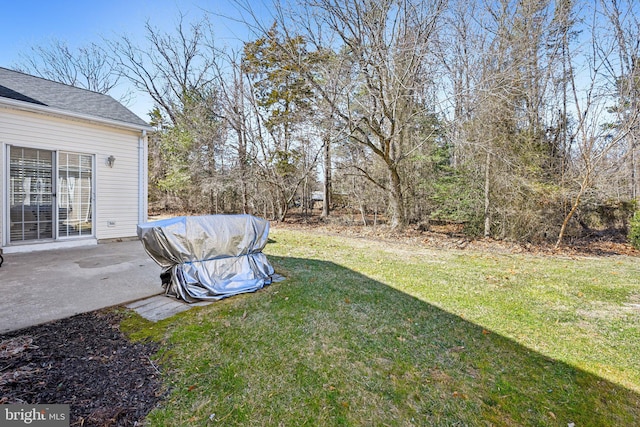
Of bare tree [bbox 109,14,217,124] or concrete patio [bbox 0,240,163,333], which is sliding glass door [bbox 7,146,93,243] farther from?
bare tree [bbox 109,14,217,124]

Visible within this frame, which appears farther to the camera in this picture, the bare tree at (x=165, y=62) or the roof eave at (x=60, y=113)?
the bare tree at (x=165, y=62)

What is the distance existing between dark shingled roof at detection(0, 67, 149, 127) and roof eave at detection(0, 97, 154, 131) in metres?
0.07

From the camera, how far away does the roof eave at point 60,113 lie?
5.18 m

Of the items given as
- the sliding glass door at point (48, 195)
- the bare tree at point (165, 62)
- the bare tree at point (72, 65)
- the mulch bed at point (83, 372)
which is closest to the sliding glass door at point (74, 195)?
the sliding glass door at point (48, 195)

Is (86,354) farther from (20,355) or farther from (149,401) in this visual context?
(149,401)

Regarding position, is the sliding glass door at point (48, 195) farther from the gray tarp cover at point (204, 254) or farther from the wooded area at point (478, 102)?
the wooded area at point (478, 102)

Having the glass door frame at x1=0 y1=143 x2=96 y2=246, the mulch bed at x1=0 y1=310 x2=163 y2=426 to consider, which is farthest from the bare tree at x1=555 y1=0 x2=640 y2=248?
the glass door frame at x1=0 y1=143 x2=96 y2=246

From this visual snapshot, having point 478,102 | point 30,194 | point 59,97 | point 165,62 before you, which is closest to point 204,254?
point 30,194

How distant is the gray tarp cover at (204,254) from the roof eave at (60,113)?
4295 millimetres

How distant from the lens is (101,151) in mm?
6457

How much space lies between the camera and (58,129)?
584 centimetres

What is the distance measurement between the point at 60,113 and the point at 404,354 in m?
7.34

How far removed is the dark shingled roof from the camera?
564 centimetres

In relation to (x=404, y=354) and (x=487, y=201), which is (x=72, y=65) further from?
(x=404, y=354)
